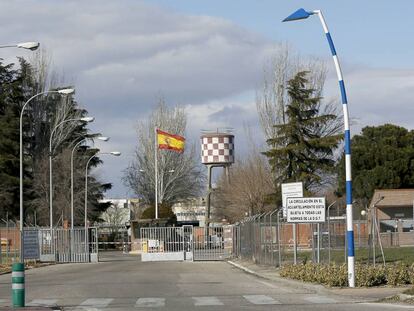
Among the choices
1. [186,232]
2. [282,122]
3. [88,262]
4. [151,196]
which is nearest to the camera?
[88,262]

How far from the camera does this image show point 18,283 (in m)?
17.1

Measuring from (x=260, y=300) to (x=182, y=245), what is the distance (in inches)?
1319

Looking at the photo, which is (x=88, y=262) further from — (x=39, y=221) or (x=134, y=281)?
(x=39, y=221)

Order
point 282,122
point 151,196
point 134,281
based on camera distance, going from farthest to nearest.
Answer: point 151,196
point 282,122
point 134,281

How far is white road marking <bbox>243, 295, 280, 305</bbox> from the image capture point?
18156 mm

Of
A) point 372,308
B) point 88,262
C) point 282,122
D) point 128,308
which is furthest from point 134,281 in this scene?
point 282,122

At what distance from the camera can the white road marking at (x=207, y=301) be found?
18.1 m

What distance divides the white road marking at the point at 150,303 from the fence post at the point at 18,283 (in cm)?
259

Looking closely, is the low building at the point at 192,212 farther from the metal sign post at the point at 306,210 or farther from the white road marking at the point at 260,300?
the white road marking at the point at 260,300

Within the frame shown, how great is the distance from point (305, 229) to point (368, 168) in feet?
66.5

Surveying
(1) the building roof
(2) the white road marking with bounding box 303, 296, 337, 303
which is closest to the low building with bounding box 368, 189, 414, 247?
(1) the building roof

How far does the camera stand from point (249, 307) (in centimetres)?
1719

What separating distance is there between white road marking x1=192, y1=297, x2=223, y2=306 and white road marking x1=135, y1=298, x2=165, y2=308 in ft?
2.64

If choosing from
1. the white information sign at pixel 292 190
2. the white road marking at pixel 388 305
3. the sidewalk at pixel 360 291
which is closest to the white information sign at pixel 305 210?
the sidewalk at pixel 360 291
